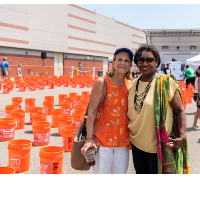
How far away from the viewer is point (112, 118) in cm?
228

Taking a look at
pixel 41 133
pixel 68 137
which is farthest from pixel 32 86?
pixel 68 137

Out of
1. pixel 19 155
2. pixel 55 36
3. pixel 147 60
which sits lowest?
pixel 19 155

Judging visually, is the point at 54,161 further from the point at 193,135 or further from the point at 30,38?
the point at 30,38

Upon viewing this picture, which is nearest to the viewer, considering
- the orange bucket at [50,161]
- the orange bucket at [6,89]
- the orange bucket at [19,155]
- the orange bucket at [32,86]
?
the orange bucket at [50,161]

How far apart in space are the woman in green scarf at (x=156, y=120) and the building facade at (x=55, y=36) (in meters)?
26.9

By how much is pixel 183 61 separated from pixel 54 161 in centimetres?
1629

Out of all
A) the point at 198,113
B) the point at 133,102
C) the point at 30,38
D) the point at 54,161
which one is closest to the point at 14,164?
the point at 54,161

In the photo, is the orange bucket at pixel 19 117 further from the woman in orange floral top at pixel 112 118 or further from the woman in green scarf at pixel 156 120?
the woman in green scarf at pixel 156 120

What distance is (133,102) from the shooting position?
217cm

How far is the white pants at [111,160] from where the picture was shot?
7.55 ft

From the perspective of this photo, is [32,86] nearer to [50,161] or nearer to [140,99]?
[50,161]


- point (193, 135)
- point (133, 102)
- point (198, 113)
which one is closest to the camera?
point (133, 102)

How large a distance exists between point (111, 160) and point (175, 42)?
51.9 ft

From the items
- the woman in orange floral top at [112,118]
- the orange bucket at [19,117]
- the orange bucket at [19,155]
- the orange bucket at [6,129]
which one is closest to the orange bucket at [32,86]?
the orange bucket at [19,117]
